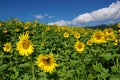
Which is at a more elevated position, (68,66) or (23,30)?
(23,30)

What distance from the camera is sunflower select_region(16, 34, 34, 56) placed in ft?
16.3

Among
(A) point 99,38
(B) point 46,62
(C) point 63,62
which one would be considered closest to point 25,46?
(B) point 46,62

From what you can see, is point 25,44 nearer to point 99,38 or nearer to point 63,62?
point 99,38

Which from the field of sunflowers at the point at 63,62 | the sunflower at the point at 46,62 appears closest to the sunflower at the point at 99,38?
the field of sunflowers at the point at 63,62

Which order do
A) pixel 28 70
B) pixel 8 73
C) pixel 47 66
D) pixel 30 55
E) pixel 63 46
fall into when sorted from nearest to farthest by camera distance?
pixel 47 66, pixel 30 55, pixel 28 70, pixel 8 73, pixel 63 46

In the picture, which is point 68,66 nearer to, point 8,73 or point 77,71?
point 77,71

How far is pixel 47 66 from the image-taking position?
181 inches

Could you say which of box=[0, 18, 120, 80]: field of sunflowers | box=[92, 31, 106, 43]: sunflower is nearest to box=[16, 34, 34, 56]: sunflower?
box=[0, 18, 120, 80]: field of sunflowers

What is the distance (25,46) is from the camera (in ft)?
16.9

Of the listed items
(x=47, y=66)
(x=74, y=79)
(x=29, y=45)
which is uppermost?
(x=29, y=45)

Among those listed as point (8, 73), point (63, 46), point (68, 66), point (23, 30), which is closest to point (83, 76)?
point (68, 66)

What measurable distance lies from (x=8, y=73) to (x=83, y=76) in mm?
1930

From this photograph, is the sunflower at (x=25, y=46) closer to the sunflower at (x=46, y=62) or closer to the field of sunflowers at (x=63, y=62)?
the field of sunflowers at (x=63, y=62)

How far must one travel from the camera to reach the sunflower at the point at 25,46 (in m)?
4.98
